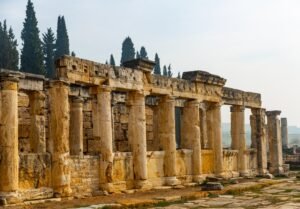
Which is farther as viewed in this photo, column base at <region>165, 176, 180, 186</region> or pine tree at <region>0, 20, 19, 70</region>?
pine tree at <region>0, 20, 19, 70</region>

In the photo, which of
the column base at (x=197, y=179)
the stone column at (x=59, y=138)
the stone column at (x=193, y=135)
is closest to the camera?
the stone column at (x=59, y=138)

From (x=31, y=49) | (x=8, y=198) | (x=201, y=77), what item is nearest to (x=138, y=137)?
(x=201, y=77)

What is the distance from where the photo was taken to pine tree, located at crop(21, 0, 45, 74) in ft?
139

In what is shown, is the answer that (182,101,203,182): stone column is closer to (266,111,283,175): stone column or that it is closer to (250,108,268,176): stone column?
(250,108,268,176): stone column

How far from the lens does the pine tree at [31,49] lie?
42.4 meters

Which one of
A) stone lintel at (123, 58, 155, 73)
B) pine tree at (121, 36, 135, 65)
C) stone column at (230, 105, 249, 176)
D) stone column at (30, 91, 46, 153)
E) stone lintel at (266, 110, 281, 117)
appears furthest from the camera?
pine tree at (121, 36, 135, 65)

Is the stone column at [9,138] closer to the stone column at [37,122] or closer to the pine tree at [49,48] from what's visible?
the stone column at [37,122]

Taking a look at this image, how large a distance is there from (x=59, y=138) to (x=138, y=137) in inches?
137

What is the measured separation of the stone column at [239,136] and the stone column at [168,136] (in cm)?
557

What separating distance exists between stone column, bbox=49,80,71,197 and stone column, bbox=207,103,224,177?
8451 mm

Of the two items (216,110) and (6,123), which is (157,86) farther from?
(6,123)

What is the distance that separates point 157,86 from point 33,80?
4.41 meters

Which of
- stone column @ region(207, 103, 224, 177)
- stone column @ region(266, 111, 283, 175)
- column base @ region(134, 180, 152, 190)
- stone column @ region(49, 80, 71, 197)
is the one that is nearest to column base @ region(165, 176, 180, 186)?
column base @ region(134, 180, 152, 190)

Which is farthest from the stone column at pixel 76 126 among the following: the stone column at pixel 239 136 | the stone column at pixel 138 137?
the stone column at pixel 239 136
